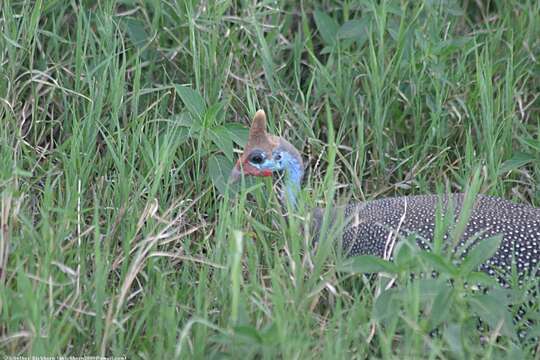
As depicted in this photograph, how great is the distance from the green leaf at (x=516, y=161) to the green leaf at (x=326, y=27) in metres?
0.93

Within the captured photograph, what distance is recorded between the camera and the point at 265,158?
412 cm

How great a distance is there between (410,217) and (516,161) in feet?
2.11

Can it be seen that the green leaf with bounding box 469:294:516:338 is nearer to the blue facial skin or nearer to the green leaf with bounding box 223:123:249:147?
the blue facial skin

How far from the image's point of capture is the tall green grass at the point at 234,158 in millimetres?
3238

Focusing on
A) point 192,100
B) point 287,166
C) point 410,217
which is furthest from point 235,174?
point 410,217

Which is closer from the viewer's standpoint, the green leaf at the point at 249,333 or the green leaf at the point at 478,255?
the green leaf at the point at 249,333

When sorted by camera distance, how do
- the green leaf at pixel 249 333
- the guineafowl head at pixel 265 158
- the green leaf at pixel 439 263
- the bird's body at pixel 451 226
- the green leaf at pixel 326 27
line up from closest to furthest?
the green leaf at pixel 249 333
the green leaf at pixel 439 263
the bird's body at pixel 451 226
the guineafowl head at pixel 265 158
the green leaf at pixel 326 27

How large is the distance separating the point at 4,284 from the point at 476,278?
51.5 inches

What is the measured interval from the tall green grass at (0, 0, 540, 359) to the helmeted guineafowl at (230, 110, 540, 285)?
90 mm

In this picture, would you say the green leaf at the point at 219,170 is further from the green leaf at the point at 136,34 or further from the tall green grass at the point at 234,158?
the green leaf at the point at 136,34

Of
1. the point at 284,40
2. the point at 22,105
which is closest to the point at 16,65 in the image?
the point at 22,105

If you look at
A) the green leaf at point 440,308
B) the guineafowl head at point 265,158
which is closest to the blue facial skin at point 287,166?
the guineafowl head at point 265,158

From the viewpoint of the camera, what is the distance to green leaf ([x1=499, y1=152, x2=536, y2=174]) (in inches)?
171

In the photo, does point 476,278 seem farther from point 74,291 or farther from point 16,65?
point 16,65
